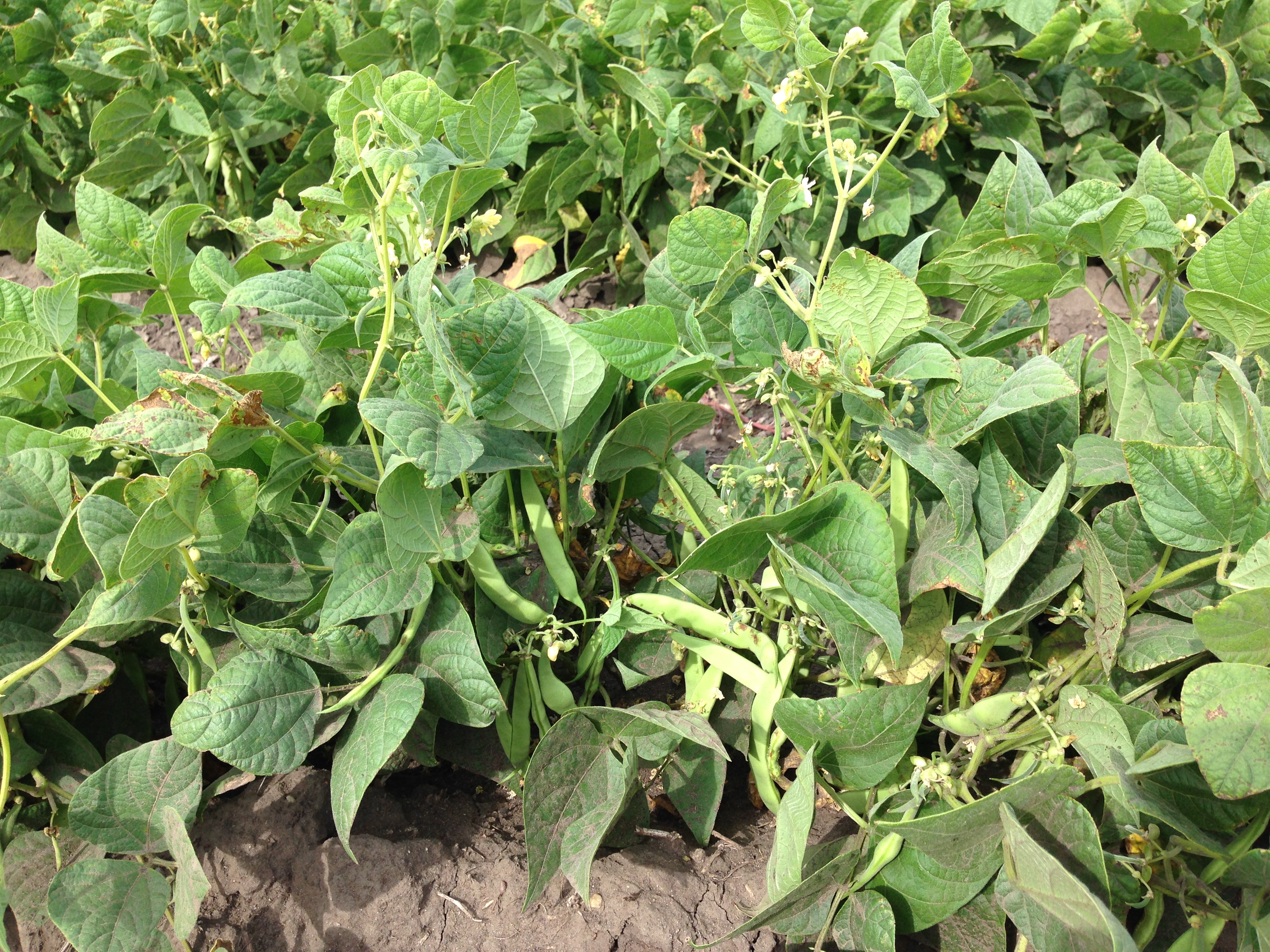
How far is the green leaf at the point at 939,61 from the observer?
102cm

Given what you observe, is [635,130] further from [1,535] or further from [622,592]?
[1,535]

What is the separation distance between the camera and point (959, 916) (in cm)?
101

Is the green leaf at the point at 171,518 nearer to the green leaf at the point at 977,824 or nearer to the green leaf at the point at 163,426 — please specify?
the green leaf at the point at 163,426

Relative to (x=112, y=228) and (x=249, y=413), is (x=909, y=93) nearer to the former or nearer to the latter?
(x=249, y=413)

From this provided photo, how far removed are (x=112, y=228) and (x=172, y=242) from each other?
0.13m

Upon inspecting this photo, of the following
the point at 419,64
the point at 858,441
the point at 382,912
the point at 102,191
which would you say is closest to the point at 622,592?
the point at 858,441

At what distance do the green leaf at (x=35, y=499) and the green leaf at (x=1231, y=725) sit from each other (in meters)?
1.15

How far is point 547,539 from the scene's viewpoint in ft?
3.79

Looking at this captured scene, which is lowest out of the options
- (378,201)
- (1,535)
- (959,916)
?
(959,916)

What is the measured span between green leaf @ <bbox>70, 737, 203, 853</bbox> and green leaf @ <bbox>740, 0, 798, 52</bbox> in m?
1.07

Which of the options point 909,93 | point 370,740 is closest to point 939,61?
point 909,93

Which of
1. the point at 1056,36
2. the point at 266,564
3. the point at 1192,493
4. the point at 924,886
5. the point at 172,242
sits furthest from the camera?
the point at 1056,36

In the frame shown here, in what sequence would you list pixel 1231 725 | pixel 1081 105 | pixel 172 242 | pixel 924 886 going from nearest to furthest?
pixel 1231 725, pixel 924 886, pixel 172 242, pixel 1081 105

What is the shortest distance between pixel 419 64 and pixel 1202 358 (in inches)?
68.3
